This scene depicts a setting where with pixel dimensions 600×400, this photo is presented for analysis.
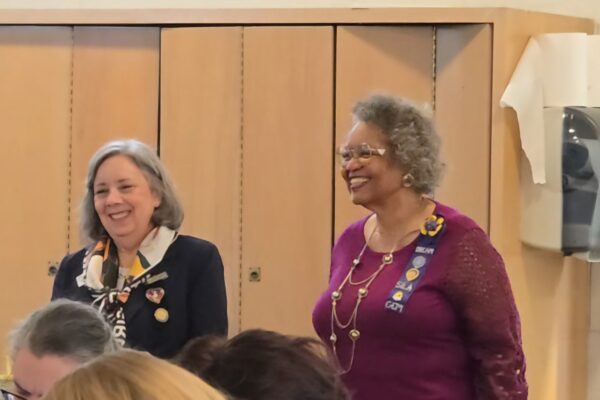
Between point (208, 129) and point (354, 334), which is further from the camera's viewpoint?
point (208, 129)

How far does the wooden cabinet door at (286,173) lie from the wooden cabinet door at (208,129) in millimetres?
36

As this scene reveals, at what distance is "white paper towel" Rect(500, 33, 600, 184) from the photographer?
10.5 feet

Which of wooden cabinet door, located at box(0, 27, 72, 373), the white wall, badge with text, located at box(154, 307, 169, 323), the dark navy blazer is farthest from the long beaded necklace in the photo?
the white wall

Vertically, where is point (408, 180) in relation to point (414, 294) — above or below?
above

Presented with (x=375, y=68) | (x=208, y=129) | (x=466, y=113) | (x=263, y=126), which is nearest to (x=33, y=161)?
(x=208, y=129)

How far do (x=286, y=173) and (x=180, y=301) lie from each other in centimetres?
110

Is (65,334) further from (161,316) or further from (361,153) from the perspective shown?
(361,153)

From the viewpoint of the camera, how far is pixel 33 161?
11.5 feet

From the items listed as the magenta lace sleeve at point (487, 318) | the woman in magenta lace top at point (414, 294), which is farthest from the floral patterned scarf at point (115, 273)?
the magenta lace sleeve at point (487, 318)

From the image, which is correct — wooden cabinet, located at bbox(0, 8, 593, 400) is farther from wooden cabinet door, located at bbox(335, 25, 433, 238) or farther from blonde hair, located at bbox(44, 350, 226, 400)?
blonde hair, located at bbox(44, 350, 226, 400)

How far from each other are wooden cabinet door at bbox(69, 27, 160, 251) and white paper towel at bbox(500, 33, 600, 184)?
1184mm

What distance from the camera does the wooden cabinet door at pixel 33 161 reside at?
3.49 m

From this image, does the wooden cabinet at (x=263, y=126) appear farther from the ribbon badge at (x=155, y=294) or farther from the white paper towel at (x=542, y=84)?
the ribbon badge at (x=155, y=294)

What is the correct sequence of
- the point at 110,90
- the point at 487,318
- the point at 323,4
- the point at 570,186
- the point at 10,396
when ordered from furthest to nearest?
the point at 323,4, the point at 110,90, the point at 570,186, the point at 487,318, the point at 10,396
